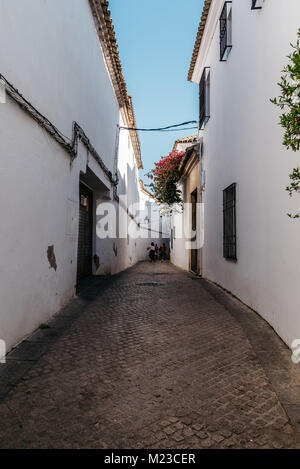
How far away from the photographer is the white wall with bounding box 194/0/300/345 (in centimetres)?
381

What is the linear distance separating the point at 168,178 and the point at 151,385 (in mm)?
12621

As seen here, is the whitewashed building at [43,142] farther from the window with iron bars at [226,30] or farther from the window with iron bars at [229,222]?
the window with iron bars at [229,222]

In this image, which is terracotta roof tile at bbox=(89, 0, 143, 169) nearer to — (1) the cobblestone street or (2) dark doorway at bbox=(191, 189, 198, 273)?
(2) dark doorway at bbox=(191, 189, 198, 273)

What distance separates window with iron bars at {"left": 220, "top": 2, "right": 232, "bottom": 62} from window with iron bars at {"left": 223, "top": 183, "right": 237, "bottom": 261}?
289 cm

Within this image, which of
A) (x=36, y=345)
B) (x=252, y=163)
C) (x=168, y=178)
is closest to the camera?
(x=36, y=345)

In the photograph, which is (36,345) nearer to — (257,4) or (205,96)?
(257,4)

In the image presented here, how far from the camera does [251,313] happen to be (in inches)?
206

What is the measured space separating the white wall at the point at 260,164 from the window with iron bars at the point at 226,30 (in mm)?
274

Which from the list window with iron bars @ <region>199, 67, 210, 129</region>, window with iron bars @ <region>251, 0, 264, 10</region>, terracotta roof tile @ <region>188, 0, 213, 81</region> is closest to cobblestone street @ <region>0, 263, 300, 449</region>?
window with iron bars @ <region>251, 0, 264, 10</region>

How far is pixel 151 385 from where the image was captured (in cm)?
302

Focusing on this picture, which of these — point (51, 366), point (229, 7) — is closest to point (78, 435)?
point (51, 366)

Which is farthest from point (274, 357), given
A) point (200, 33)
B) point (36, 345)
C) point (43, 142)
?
point (200, 33)

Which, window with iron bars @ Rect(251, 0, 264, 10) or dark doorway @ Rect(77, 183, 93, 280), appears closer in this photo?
window with iron bars @ Rect(251, 0, 264, 10)
